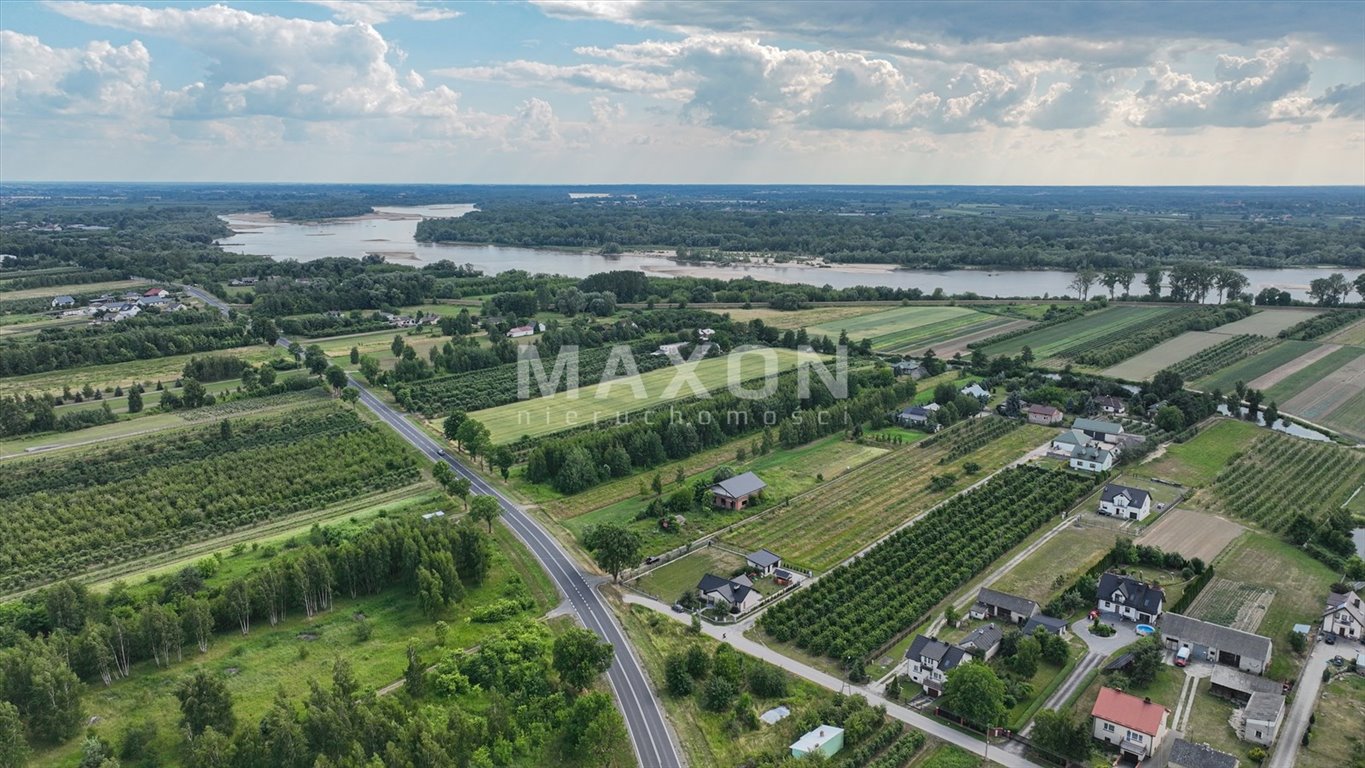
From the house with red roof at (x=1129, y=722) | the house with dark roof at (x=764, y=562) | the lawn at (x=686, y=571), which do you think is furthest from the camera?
the house with dark roof at (x=764, y=562)

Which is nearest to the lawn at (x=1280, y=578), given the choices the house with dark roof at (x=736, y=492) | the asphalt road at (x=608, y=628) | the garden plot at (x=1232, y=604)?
the garden plot at (x=1232, y=604)

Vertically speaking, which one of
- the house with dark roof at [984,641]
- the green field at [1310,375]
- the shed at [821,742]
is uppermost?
the green field at [1310,375]

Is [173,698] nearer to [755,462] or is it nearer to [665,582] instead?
[665,582]

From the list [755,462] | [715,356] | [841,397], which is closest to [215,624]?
[755,462]

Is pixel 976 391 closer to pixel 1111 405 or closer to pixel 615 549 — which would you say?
pixel 1111 405

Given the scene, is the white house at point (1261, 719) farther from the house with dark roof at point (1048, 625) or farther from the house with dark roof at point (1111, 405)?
the house with dark roof at point (1111, 405)

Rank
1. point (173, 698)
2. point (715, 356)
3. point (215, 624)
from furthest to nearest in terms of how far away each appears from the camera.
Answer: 1. point (715, 356)
2. point (215, 624)
3. point (173, 698)

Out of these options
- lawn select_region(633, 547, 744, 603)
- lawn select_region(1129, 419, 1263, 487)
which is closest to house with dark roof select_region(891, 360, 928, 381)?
lawn select_region(1129, 419, 1263, 487)
